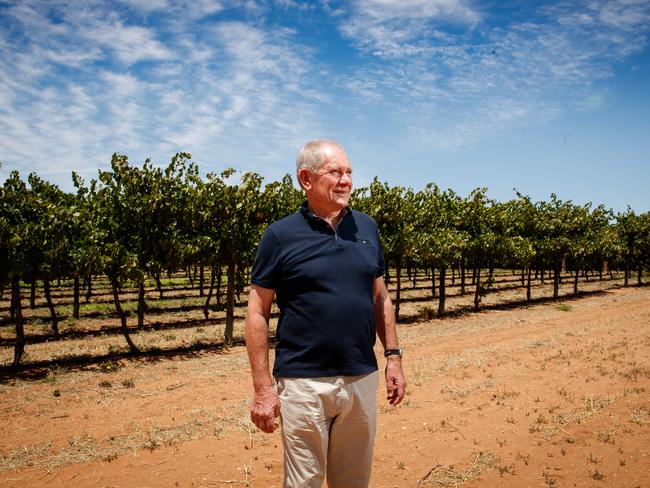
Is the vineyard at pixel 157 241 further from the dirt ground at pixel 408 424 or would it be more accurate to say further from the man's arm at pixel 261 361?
the man's arm at pixel 261 361

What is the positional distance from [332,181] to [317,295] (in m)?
0.74

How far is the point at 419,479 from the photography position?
5.34 metres

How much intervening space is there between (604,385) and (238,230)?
12.0m

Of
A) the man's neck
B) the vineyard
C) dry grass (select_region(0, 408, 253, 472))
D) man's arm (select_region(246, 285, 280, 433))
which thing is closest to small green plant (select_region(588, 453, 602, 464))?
dry grass (select_region(0, 408, 253, 472))

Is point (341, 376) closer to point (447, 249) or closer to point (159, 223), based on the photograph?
point (159, 223)

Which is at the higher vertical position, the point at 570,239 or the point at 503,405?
the point at 570,239

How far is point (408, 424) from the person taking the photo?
23.9ft

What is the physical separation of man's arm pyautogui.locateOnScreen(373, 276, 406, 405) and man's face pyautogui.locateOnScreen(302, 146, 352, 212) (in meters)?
0.66


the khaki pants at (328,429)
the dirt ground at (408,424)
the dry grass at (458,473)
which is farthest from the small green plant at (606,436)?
the khaki pants at (328,429)

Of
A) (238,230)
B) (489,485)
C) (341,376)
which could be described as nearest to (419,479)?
(489,485)

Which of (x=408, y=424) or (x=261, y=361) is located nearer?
(x=261, y=361)

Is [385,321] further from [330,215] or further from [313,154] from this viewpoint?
[313,154]

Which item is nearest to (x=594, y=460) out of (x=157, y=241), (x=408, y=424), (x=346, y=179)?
(x=408, y=424)

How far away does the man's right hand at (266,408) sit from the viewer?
266cm
